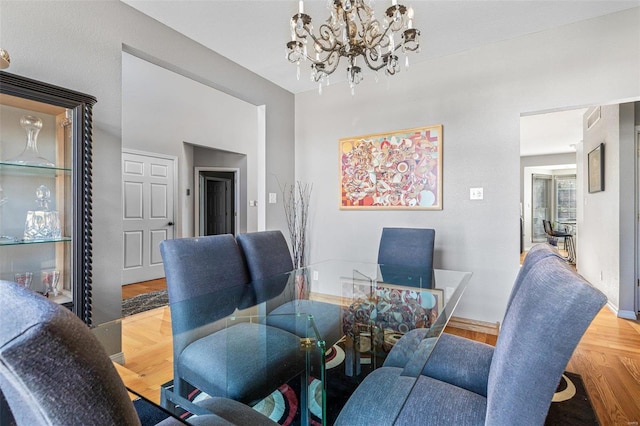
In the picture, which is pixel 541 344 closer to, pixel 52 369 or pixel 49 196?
pixel 52 369

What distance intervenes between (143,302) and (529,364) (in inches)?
151

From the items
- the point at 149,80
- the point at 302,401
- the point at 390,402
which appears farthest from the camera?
the point at 149,80

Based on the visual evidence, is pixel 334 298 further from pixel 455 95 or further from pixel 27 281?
pixel 455 95

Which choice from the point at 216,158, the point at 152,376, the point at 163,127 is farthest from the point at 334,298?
Answer: the point at 216,158

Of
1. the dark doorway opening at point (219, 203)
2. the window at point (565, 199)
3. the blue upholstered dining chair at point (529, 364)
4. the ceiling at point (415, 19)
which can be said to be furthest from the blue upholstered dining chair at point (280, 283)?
the window at point (565, 199)

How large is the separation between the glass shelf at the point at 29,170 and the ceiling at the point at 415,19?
49.7 inches

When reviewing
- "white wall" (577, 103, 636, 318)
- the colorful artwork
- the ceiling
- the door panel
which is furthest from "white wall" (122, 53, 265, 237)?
"white wall" (577, 103, 636, 318)

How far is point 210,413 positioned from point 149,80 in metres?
4.74

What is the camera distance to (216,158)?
5.78m

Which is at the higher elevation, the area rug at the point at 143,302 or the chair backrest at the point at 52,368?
the chair backrest at the point at 52,368

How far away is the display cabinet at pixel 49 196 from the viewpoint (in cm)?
Answer: 168

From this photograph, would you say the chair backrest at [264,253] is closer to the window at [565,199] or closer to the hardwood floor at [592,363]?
the hardwood floor at [592,363]

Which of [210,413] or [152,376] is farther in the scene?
[152,376]

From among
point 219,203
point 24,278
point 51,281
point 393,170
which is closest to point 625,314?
point 393,170
